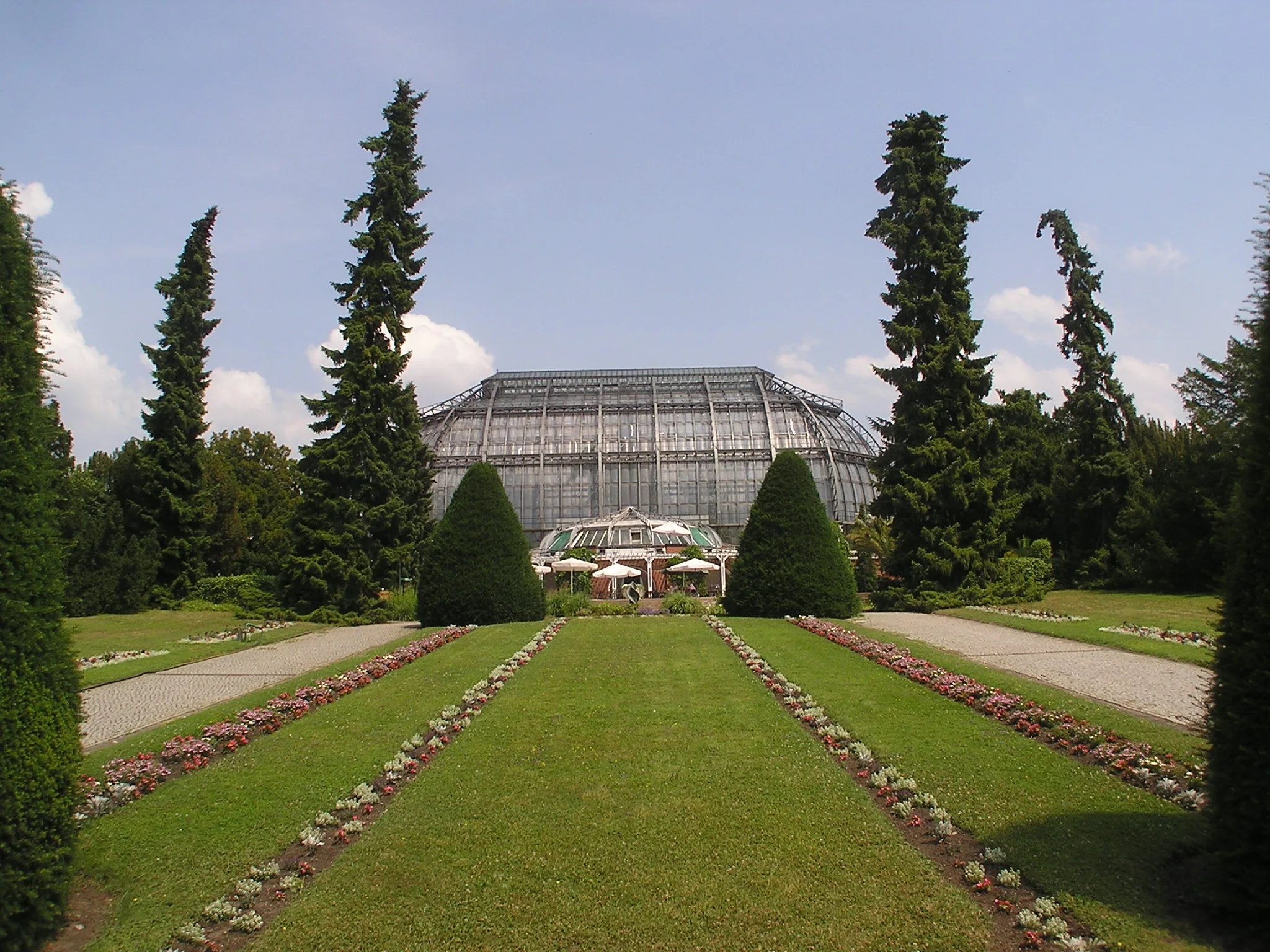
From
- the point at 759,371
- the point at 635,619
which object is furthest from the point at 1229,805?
the point at 759,371

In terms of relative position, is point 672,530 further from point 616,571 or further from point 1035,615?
point 1035,615

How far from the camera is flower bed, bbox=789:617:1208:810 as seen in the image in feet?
22.1

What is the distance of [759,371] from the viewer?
2120 inches

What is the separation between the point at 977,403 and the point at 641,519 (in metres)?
15.7

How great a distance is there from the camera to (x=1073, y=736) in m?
8.24

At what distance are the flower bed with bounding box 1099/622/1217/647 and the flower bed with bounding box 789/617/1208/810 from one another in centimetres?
571

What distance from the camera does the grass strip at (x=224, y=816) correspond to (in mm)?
5270

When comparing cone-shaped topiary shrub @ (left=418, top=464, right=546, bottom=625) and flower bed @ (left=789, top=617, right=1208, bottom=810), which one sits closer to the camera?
flower bed @ (left=789, top=617, right=1208, bottom=810)

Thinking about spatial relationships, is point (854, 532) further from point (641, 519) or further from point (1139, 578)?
point (1139, 578)

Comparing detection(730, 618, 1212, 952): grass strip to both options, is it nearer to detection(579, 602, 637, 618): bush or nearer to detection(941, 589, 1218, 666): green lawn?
detection(941, 589, 1218, 666): green lawn

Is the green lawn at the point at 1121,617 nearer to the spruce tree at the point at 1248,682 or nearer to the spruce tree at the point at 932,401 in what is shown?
the spruce tree at the point at 932,401

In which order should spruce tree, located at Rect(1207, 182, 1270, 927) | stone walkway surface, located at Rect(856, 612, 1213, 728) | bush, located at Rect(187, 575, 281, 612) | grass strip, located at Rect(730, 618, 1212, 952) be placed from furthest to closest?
1. bush, located at Rect(187, 575, 281, 612)
2. stone walkway surface, located at Rect(856, 612, 1213, 728)
3. grass strip, located at Rect(730, 618, 1212, 952)
4. spruce tree, located at Rect(1207, 182, 1270, 927)

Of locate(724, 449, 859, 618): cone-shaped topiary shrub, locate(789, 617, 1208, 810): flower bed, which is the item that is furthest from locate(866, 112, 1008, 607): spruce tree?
locate(789, 617, 1208, 810): flower bed

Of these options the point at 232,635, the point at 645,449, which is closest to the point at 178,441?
the point at 232,635
